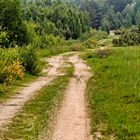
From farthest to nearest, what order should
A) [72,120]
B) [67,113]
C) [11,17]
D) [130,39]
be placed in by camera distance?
[130,39] → [11,17] → [67,113] → [72,120]

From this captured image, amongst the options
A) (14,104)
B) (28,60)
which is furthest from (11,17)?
(14,104)

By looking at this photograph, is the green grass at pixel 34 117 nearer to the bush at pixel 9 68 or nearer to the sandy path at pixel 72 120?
the sandy path at pixel 72 120

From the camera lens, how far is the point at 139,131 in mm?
16094

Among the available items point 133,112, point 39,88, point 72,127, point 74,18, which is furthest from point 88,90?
point 74,18

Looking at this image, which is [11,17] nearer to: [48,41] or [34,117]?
[48,41]

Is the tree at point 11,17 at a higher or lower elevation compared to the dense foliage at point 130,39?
higher

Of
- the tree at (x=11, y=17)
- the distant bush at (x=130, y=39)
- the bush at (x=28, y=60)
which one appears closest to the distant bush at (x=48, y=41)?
the distant bush at (x=130, y=39)

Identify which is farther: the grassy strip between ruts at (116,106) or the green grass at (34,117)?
the grassy strip between ruts at (116,106)

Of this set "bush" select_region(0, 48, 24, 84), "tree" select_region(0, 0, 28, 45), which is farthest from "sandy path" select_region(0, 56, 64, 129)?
"tree" select_region(0, 0, 28, 45)

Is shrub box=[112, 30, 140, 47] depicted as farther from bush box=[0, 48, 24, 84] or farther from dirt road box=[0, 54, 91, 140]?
dirt road box=[0, 54, 91, 140]

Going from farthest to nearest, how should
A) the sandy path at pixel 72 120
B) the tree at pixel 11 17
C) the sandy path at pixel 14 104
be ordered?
the tree at pixel 11 17
the sandy path at pixel 14 104
the sandy path at pixel 72 120

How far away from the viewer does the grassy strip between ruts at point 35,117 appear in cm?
1609

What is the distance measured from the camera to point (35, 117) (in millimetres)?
19234

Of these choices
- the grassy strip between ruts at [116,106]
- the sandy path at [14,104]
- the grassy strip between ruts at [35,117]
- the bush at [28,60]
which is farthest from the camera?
the bush at [28,60]
